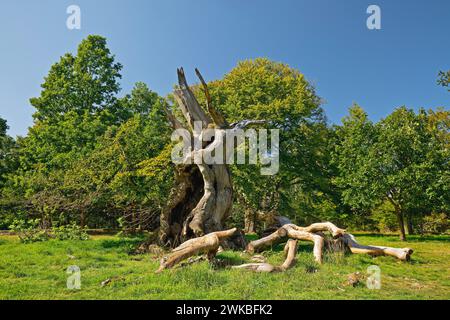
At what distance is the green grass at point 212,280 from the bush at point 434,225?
19013 millimetres

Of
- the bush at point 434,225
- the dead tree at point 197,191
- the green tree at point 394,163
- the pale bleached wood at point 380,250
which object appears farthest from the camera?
the bush at point 434,225

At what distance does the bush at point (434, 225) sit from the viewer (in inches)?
1041

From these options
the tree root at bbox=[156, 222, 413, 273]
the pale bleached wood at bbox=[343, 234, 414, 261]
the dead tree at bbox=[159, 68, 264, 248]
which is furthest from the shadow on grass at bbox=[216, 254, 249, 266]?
the pale bleached wood at bbox=[343, 234, 414, 261]

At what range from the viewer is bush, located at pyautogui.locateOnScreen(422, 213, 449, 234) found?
86.7 ft

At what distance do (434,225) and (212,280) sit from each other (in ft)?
88.0

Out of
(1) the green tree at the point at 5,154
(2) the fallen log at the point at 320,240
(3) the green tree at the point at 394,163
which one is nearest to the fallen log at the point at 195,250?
(2) the fallen log at the point at 320,240

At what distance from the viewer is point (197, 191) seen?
13.0m

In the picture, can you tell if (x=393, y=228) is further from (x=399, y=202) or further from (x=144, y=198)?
(x=144, y=198)

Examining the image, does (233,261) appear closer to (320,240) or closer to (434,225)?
(320,240)

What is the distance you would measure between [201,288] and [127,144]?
1016 centimetres

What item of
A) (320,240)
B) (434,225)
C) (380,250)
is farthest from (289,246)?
(434,225)

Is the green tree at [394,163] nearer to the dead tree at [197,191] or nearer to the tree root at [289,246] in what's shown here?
the tree root at [289,246]

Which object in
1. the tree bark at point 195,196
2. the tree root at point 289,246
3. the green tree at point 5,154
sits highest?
the green tree at point 5,154
